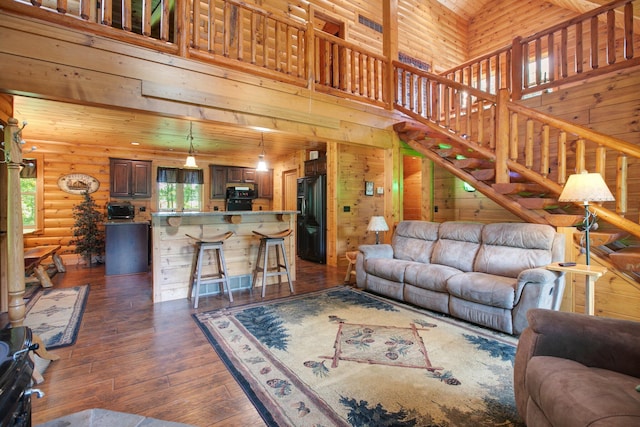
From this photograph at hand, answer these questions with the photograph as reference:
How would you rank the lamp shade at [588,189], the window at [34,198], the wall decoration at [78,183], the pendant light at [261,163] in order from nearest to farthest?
the lamp shade at [588,189] < the pendant light at [261,163] < the window at [34,198] < the wall decoration at [78,183]


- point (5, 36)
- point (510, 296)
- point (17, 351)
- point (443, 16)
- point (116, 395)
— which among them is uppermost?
point (443, 16)

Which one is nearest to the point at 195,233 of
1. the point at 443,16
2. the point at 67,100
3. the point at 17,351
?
the point at 67,100

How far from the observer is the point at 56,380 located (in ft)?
6.54

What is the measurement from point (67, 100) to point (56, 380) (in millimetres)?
2246

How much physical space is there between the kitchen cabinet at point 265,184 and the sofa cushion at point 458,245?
5.31 metres

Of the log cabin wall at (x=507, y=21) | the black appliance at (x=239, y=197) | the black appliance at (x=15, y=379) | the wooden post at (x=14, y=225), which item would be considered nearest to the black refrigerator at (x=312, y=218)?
the black appliance at (x=239, y=197)

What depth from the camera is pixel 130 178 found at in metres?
6.68

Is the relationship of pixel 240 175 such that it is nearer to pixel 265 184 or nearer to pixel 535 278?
pixel 265 184

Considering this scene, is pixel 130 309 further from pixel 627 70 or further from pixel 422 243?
pixel 627 70

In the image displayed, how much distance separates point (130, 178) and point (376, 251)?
576 centimetres

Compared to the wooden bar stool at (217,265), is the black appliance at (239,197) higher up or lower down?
higher up

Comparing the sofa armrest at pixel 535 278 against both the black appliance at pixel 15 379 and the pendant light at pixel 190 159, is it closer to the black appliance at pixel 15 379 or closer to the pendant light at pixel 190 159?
the black appliance at pixel 15 379

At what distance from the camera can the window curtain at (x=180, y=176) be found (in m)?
7.06

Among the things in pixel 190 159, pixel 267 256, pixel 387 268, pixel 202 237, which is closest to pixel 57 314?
pixel 202 237
